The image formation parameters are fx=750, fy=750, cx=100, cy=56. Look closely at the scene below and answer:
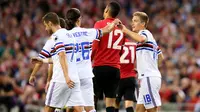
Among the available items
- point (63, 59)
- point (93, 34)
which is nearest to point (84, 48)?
point (93, 34)

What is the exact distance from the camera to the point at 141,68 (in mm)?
15312

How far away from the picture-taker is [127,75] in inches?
688

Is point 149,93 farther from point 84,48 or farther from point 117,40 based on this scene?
point 84,48

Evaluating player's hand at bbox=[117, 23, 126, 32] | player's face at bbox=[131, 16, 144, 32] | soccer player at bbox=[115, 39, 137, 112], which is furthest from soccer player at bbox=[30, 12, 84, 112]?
soccer player at bbox=[115, 39, 137, 112]

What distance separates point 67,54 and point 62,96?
2.67 ft

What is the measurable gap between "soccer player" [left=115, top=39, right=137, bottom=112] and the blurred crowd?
20.4 ft

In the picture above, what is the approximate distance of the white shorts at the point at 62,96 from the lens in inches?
565

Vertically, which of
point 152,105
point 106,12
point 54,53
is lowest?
point 152,105

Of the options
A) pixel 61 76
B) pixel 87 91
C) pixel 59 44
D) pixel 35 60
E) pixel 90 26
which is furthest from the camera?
pixel 90 26

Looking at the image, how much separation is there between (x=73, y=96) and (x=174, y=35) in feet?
52.9

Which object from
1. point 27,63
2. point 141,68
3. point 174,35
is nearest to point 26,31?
point 27,63

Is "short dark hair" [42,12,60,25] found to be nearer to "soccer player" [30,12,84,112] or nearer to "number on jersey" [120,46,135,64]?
"soccer player" [30,12,84,112]

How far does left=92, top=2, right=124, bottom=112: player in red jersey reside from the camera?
1588cm

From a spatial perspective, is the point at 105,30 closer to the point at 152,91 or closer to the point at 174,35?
the point at 152,91
